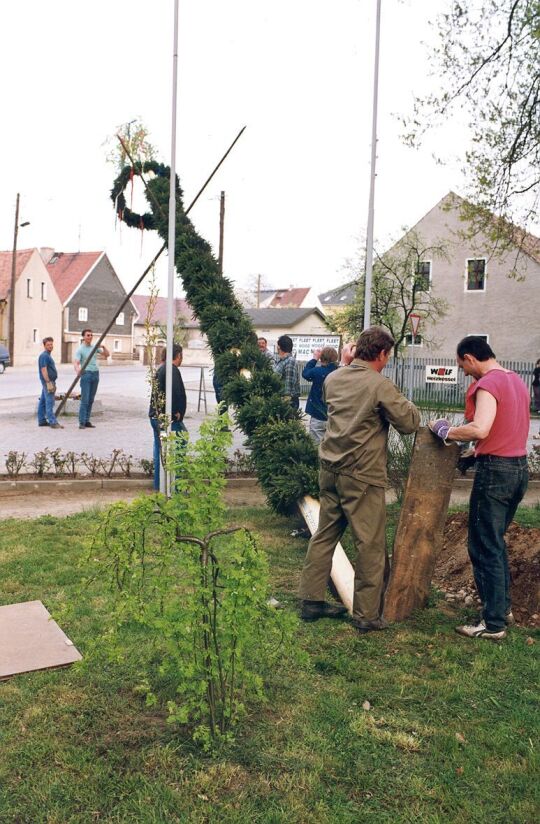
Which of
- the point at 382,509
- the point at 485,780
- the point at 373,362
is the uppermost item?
the point at 373,362

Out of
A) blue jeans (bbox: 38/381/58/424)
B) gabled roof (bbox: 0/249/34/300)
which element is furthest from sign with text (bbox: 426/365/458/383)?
gabled roof (bbox: 0/249/34/300)

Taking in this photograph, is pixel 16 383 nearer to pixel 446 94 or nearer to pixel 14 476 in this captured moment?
pixel 14 476

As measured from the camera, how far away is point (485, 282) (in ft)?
122

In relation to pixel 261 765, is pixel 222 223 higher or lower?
higher

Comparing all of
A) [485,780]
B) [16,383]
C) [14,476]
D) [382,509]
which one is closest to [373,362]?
[382,509]

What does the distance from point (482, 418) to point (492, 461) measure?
326mm

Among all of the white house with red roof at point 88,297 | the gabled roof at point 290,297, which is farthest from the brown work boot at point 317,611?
the gabled roof at point 290,297

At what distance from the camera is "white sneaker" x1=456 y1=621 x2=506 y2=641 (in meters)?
4.80

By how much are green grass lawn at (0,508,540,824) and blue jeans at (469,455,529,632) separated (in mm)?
309

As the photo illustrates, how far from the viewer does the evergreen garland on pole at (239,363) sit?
24.8ft

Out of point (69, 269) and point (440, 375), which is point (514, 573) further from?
point (69, 269)

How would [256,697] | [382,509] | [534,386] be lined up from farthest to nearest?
[534,386], [382,509], [256,697]

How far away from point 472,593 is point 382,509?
4.44 feet

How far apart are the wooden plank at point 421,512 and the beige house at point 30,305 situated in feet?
164
